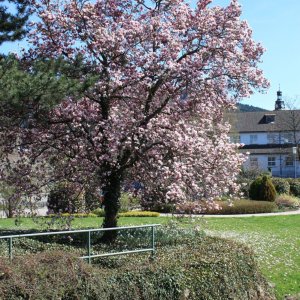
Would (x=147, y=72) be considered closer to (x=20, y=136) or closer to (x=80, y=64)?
(x=80, y=64)

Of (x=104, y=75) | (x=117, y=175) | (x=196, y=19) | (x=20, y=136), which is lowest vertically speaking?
(x=117, y=175)

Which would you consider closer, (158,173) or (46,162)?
(158,173)

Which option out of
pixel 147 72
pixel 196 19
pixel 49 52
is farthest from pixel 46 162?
pixel 196 19

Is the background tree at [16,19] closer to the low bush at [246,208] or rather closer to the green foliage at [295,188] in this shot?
the low bush at [246,208]

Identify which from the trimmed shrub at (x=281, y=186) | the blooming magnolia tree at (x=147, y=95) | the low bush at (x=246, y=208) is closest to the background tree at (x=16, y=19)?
the blooming magnolia tree at (x=147, y=95)

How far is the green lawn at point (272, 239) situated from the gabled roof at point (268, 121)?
40381 mm

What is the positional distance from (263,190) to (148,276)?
2610 centimetres

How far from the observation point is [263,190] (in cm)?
3403

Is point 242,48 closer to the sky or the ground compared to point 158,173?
closer to the sky

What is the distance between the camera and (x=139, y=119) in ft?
39.0

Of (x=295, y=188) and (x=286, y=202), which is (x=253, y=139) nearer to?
(x=295, y=188)

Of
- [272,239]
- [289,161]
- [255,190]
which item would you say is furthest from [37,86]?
[289,161]

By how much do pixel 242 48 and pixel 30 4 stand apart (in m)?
5.16

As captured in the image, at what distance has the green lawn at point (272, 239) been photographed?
1219 centimetres
